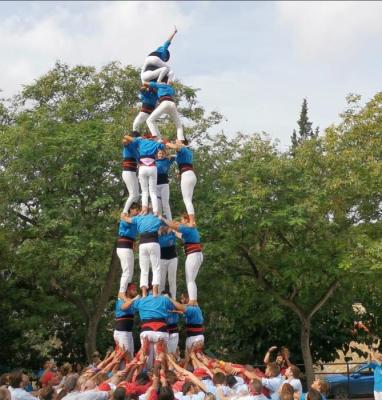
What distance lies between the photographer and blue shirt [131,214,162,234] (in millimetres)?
15469

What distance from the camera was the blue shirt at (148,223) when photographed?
15469 millimetres

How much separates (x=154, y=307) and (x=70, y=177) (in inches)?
302

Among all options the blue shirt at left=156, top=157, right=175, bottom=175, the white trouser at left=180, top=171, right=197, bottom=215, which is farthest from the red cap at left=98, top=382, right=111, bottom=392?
the blue shirt at left=156, top=157, right=175, bottom=175

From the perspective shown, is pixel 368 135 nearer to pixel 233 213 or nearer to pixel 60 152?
pixel 233 213

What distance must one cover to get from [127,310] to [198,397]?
19.5ft

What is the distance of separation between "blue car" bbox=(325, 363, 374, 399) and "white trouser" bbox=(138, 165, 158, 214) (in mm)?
9394

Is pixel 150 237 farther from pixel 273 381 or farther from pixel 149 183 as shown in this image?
pixel 273 381

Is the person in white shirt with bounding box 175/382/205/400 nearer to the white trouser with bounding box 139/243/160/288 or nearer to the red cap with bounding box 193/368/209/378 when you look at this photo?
the red cap with bounding box 193/368/209/378

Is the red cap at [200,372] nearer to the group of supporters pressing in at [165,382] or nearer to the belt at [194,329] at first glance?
the group of supporters pressing in at [165,382]

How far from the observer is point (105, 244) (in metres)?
21.9

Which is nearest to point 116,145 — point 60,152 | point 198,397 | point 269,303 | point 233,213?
point 60,152

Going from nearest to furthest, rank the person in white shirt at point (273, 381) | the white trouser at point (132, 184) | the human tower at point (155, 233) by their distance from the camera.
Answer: the person in white shirt at point (273, 381)
the human tower at point (155, 233)
the white trouser at point (132, 184)

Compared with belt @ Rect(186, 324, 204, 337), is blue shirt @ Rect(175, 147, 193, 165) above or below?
above

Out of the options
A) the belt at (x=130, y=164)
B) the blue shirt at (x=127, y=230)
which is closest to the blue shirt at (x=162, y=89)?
the belt at (x=130, y=164)
